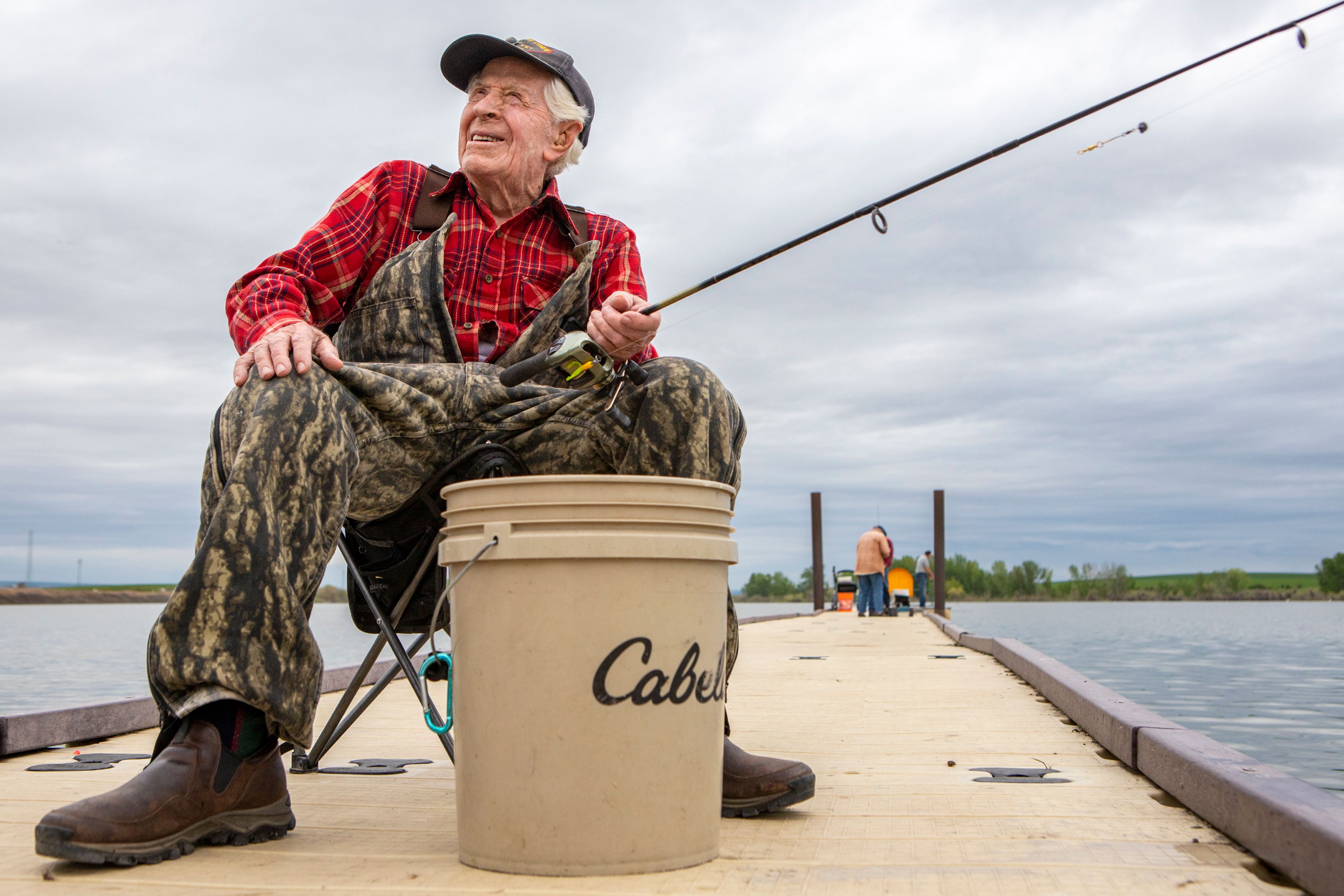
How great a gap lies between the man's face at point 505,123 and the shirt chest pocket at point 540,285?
25cm

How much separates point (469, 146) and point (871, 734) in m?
2.00

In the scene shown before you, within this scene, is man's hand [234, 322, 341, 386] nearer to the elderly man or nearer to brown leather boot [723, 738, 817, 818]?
the elderly man

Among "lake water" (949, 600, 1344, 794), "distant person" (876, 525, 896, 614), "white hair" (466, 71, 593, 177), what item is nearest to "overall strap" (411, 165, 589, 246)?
"white hair" (466, 71, 593, 177)

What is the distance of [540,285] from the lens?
8.61ft

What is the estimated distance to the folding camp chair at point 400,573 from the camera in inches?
86.4

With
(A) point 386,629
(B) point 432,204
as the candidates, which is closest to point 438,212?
(B) point 432,204

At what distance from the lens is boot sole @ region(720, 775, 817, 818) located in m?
1.90

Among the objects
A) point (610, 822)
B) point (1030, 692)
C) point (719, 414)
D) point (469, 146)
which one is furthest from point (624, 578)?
point (1030, 692)

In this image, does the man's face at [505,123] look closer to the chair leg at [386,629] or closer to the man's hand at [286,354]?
the man's hand at [286,354]

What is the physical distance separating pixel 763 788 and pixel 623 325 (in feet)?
3.22

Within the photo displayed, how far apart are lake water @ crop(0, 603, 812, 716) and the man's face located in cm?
120

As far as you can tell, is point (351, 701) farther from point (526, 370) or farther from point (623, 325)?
point (623, 325)

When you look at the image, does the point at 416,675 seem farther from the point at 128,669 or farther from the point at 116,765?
the point at 128,669

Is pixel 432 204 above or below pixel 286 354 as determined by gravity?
above
